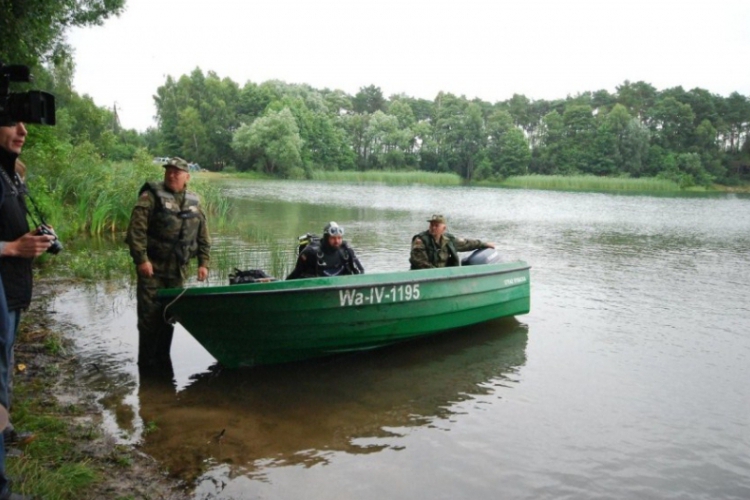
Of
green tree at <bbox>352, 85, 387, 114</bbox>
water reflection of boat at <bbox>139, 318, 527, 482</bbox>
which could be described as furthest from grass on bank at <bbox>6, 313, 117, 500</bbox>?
green tree at <bbox>352, 85, 387, 114</bbox>

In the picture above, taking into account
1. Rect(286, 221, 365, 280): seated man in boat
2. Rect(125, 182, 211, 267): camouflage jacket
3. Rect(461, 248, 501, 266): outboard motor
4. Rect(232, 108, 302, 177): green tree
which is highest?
Rect(232, 108, 302, 177): green tree

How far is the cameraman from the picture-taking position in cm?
295

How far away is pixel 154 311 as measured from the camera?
534cm

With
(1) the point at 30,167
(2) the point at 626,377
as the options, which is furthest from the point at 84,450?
(1) the point at 30,167

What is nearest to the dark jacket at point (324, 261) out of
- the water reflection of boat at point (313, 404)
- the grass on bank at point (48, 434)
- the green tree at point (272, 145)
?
the water reflection of boat at point (313, 404)

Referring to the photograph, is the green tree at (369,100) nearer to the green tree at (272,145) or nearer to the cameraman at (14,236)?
the green tree at (272,145)

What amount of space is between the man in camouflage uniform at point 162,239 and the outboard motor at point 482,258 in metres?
3.85

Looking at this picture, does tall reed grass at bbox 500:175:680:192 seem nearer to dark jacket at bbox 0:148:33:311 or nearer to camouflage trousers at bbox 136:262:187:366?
camouflage trousers at bbox 136:262:187:366

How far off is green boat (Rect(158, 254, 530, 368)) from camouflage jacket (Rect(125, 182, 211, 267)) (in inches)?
15.1

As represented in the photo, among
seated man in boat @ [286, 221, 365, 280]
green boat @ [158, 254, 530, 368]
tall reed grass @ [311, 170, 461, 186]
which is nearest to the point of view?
green boat @ [158, 254, 530, 368]

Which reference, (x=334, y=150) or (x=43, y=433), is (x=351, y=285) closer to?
(x=43, y=433)

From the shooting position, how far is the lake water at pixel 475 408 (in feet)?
13.1

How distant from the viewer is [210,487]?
3641 millimetres

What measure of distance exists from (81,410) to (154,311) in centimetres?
108
